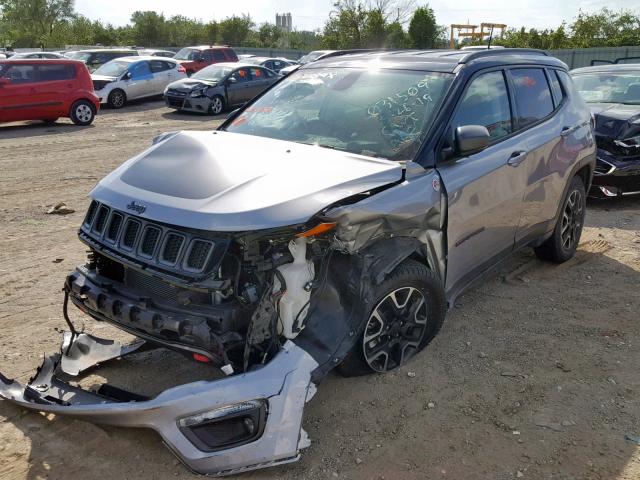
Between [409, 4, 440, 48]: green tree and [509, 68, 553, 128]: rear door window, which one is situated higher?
[409, 4, 440, 48]: green tree

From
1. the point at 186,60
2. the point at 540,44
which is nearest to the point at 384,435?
the point at 186,60

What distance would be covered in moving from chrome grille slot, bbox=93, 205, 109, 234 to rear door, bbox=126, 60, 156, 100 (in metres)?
17.0

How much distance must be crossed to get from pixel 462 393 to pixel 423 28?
142ft

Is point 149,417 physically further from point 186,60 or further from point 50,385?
point 186,60

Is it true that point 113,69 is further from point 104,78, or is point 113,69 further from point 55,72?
point 55,72

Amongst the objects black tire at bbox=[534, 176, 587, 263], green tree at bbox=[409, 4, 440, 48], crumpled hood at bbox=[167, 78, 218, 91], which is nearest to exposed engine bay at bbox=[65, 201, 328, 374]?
black tire at bbox=[534, 176, 587, 263]

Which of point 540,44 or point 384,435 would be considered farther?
point 540,44

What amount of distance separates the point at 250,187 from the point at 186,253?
0.47 metres

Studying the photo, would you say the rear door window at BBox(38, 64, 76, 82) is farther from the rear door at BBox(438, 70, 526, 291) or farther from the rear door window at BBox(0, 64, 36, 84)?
the rear door at BBox(438, 70, 526, 291)

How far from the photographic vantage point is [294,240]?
10.3 feet

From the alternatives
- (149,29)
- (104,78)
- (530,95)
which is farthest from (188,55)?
(149,29)

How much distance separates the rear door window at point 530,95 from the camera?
4781mm

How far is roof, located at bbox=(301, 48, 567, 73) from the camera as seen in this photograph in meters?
4.31

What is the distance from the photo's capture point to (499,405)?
11.8 feet
